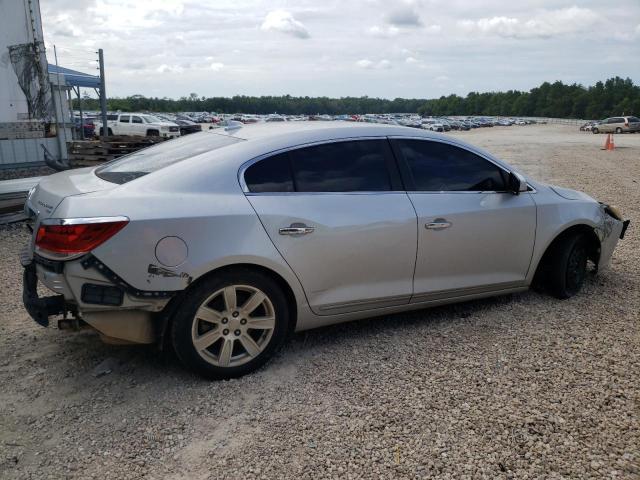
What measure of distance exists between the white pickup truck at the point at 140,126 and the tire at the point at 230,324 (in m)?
28.9

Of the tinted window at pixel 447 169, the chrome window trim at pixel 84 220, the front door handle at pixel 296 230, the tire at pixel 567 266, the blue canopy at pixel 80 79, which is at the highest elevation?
the blue canopy at pixel 80 79

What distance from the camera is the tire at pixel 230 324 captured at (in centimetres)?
317

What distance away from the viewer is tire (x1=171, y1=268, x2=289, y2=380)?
10.4ft

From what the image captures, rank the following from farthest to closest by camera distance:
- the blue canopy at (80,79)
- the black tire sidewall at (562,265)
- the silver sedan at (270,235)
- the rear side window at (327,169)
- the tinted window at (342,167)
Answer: the blue canopy at (80,79)
the black tire sidewall at (562,265)
the tinted window at (342,167)
the rear side window at (327,169)
the silver sedan at (270,235)

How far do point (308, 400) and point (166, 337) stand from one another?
902 mm

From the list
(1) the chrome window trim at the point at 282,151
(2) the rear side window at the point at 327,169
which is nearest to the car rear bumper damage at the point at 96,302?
(1) the chrome window trim at the point at 282,151

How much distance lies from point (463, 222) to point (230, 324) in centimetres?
184

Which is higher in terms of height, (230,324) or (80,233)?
(80,233)

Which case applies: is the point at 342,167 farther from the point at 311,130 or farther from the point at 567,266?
the point at 567,266

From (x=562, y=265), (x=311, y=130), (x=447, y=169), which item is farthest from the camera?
(x=562, y=265)

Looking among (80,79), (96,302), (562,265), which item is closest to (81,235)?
(96,302)

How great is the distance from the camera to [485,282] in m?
4.27

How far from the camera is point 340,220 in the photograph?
3.54m

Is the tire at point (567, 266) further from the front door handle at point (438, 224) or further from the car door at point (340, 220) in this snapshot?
the car door at point (340, 220)
